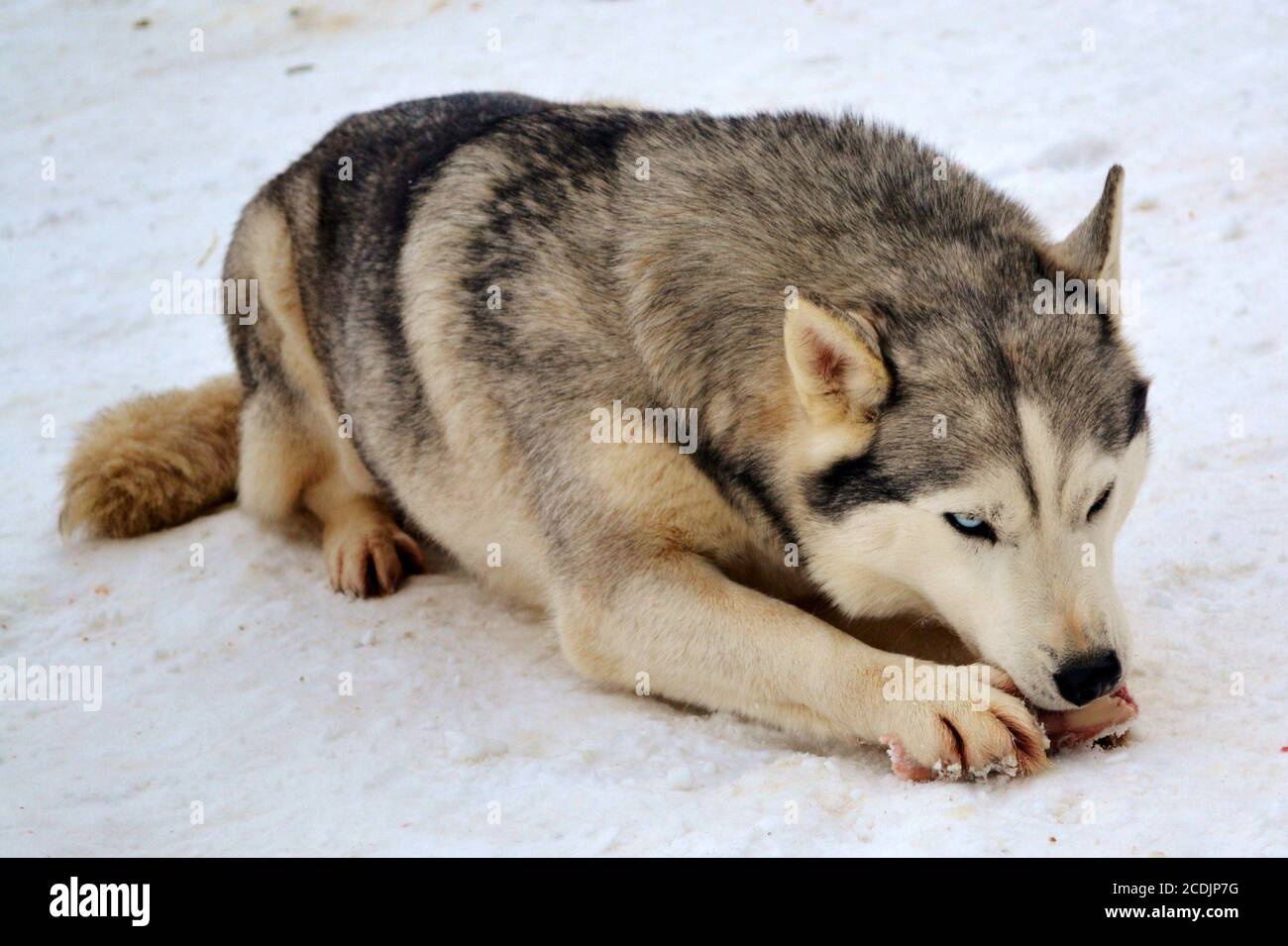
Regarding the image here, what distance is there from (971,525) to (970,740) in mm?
563

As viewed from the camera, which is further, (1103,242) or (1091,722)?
(1103,242)

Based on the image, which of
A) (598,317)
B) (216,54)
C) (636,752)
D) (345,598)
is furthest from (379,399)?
(216,54)

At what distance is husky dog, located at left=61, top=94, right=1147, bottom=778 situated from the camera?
339cm

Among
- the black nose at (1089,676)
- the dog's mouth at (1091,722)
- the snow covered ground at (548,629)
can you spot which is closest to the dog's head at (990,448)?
the black nose at (1089,676)

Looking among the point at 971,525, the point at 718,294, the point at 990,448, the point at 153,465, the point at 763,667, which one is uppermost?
the point at 718,294

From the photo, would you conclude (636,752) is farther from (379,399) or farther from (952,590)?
(379,399)

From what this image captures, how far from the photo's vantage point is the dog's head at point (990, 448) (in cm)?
332

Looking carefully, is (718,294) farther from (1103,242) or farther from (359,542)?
(359,542)

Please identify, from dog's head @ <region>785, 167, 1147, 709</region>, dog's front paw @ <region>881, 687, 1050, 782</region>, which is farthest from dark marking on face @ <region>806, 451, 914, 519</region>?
dog's front paw @ <region>881, 687, 1050, 782</region>

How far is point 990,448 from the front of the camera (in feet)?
10.9

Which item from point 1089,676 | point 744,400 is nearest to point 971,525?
point 1089,676

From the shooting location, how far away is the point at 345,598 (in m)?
5.25

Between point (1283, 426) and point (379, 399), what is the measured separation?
11.4 ft

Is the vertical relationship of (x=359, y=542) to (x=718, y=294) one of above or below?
below
